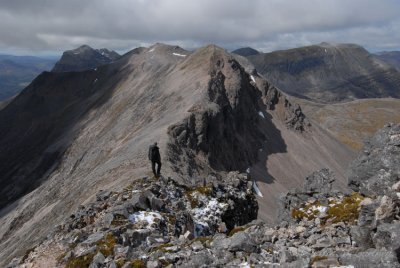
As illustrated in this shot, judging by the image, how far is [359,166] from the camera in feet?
85.1

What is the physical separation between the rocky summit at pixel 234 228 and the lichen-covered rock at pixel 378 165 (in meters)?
0.06

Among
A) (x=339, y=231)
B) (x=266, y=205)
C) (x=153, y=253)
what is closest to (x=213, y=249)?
(x=153, y=253)

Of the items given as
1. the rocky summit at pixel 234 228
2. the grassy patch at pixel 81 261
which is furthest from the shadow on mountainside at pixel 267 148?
the grassy patch at pixel 81 261

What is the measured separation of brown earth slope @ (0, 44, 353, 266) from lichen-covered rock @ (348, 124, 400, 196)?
121 ft

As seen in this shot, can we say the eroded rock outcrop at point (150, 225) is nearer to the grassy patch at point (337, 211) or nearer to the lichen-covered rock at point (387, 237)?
the grassy patch at point (337, 211)

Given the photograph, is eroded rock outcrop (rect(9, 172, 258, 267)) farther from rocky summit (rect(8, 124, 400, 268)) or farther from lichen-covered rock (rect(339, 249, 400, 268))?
lichen-covered rock (rect(339, 249, 400, 268))

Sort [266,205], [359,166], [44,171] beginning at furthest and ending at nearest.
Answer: [44,171]
[266,205]
[359,166]

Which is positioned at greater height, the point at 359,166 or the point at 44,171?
the point at 359,166

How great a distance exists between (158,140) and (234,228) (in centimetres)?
5836

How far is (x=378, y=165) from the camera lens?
2478cm

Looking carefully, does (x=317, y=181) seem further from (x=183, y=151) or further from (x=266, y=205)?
(x=266, y=205)

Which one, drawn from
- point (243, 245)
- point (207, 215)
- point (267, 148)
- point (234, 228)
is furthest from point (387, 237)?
point (267, 148)

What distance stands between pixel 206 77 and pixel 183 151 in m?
50.1

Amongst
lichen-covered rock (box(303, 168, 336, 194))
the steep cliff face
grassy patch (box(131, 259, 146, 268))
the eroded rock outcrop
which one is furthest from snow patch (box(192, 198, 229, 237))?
the steep cliff face
